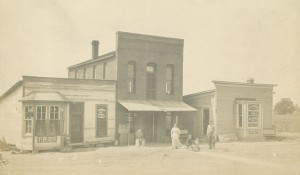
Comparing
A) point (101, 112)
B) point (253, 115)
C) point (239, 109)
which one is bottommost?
point (253, 115)

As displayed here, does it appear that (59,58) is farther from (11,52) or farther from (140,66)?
(140,66)

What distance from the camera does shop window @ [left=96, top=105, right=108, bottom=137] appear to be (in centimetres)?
1692

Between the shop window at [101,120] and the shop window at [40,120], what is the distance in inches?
117

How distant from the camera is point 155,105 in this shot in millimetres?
18344

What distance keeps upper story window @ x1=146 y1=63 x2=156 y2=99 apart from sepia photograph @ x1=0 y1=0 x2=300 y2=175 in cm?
5

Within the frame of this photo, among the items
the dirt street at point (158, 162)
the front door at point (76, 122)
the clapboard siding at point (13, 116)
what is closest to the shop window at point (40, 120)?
the clapboard siding at point (13, 116)

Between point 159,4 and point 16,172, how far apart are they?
6085 millimetres

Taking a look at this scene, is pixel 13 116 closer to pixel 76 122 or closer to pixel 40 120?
pixel 40 120

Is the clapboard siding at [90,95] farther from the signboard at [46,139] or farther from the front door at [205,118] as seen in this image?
the front door at [205,118]

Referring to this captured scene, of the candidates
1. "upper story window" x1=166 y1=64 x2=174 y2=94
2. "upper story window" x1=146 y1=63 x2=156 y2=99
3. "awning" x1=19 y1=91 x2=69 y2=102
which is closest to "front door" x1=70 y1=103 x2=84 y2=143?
"awning" x1=19 y1=91 x2=69 y2=102

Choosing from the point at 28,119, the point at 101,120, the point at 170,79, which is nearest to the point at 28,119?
the point at 28,119

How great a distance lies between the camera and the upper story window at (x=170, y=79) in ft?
63.7

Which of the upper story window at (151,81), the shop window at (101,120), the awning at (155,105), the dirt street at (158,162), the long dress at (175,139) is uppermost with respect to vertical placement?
the upper story window at (151,81)

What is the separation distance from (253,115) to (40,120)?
9.58m
